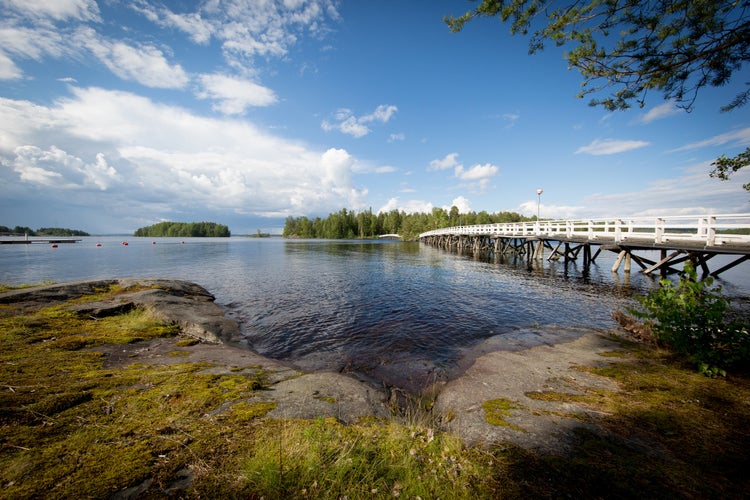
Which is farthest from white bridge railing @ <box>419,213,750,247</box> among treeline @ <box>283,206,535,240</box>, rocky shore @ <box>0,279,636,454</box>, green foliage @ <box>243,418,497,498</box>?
treeline @ <box>283,206,535,240</box>

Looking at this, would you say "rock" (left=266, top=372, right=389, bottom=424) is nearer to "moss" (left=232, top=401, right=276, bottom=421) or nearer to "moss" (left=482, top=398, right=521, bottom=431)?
"moss" (left=232, top=401, right=276, bottom=421)

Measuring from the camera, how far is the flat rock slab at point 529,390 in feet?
13.4

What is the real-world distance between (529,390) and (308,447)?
14.9ft

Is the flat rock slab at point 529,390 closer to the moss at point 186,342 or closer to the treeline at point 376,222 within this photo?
the moss at point 186,342

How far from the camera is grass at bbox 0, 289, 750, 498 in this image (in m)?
2.74

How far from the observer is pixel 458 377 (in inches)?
271

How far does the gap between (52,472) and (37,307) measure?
10.7 m

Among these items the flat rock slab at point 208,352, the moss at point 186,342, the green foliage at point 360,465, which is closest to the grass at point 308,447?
A: the green foliage at point 360,465

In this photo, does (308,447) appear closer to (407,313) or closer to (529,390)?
(529,390)

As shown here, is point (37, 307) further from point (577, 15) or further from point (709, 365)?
point (709, 365)

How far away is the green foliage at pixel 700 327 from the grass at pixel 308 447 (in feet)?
1.56

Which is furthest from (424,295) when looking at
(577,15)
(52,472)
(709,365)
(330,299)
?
(52,472)

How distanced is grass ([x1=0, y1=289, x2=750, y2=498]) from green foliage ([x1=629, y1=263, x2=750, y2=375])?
475 mm

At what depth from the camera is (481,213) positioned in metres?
147
